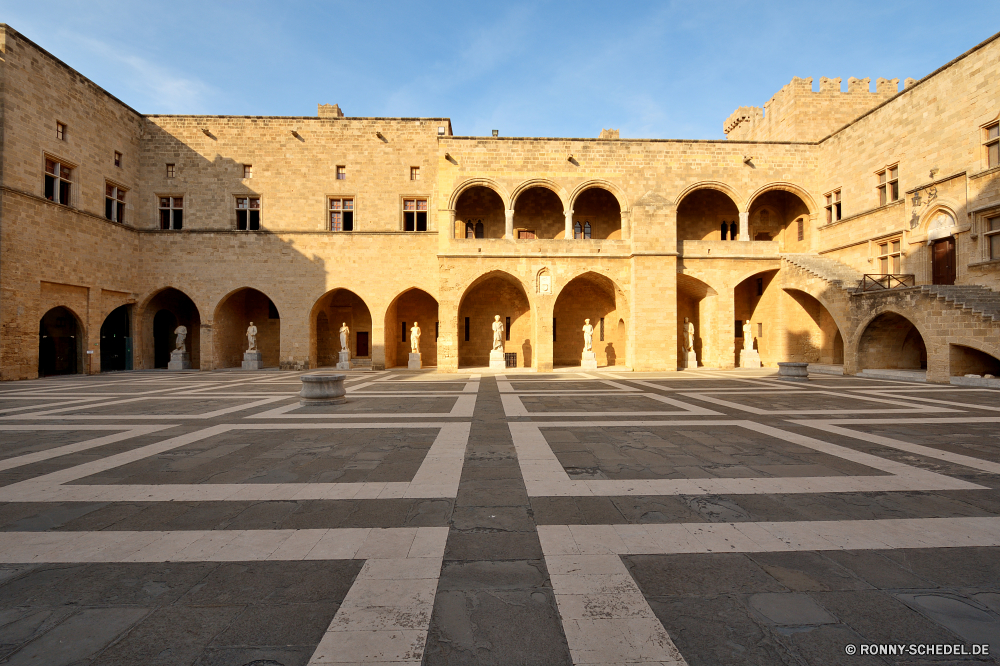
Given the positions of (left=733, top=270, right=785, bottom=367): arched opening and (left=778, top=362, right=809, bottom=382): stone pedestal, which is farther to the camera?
(left=733, top=270, right=785, bottom=367): arched opening

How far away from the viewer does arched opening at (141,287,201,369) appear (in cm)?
2208

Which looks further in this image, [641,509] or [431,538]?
[641,509]

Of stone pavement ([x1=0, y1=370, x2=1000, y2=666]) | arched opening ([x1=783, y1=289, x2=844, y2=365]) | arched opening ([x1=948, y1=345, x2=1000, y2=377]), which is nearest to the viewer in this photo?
stone pavement ([x1=0, y1=370, x2=1000, y2=666])

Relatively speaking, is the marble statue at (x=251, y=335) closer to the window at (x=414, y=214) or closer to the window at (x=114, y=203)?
the window at (x=114, y=203)

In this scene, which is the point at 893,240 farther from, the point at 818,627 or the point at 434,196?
the point at 818,627

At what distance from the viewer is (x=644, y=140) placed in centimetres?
2064

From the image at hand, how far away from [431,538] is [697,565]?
6.17 feet

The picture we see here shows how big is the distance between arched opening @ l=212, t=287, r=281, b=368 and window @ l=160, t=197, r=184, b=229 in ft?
14.9

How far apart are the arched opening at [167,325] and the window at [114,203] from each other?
3.87m

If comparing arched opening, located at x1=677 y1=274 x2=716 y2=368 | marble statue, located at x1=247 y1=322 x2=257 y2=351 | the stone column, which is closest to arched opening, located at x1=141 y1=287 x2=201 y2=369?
marble statue, located at x1=247 y1=322 x2=257 y2=351

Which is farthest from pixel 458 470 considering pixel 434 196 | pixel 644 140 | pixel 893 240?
pixel 893 240

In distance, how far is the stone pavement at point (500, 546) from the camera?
2.12 m

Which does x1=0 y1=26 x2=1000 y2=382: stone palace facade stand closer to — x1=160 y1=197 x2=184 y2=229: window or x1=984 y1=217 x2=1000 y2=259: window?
x1=160 y1=197 x2=184 y2=229: window

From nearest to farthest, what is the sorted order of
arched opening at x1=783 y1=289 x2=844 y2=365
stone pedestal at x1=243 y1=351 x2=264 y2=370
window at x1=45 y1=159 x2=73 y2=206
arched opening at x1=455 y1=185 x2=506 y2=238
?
window at x1=45 y1=159 x2=73 y2=206 < arched opening at x1=783 y1=289 x2=844 y2=365 < stone pedestal at x1=243 y1=351 x2=264 y2=370 < arched opening at x1=455 y1=185 x2=506 y2=238
